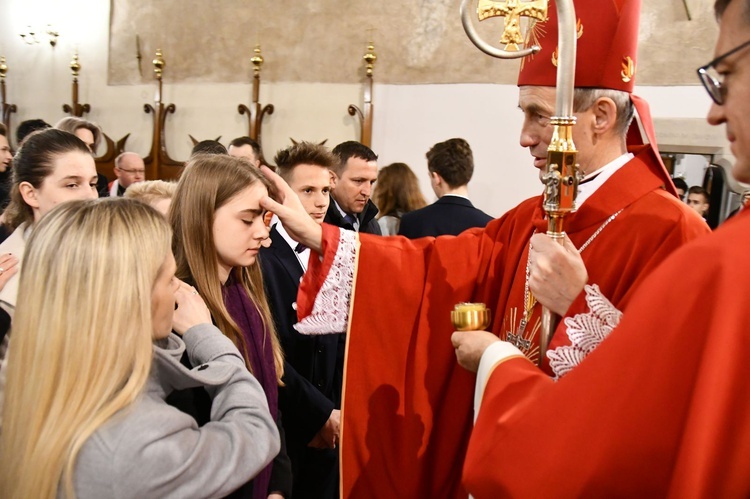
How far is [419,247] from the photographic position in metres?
2.28

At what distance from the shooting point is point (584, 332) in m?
1.58

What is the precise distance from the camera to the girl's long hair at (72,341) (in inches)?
50.5

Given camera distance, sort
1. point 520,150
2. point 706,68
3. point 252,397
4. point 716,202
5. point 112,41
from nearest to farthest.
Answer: point 706,68 → point 252,397 → point 716,202 → point 520,150 → point 112,41

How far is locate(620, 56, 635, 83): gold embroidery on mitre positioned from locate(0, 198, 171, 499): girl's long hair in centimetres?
136

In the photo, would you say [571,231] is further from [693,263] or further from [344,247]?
[693,263]

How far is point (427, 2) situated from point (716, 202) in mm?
3373

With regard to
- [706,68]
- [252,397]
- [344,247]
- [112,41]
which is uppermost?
[112,41]

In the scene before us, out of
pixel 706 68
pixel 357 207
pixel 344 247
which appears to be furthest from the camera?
pixel 357 207

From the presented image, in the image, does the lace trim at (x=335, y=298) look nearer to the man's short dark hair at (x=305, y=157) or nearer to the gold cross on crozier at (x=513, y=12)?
the gold cross on crozier at (x=513, y=12)

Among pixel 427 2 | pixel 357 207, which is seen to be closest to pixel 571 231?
pixel 357 207

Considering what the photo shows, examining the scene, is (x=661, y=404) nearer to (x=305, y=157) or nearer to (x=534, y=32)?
(x=534, y=32)

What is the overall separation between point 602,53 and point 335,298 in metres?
1.04

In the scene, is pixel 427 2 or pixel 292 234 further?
pixel 427 2

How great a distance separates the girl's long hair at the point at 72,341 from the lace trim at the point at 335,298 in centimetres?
85
